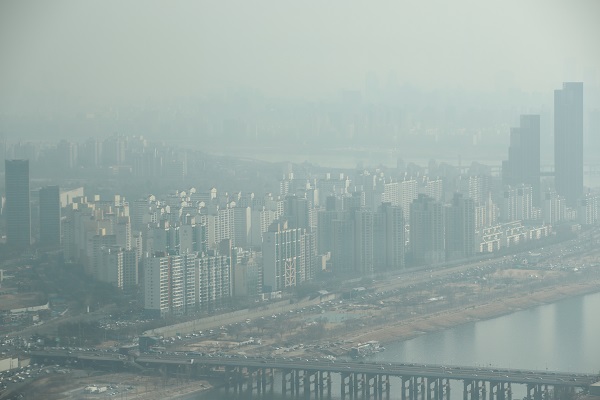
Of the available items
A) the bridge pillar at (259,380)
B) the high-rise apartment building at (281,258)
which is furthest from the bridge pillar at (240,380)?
the high-rise apartment building at (281,258)

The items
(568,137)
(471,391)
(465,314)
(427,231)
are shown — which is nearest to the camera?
(471,391)

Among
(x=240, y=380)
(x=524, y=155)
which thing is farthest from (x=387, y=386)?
(x=524, y=155)

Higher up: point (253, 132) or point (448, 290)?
point (253, 132)

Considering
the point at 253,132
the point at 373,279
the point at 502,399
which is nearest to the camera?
the point at 502,399

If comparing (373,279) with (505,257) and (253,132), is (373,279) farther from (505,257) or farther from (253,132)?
(253,132)

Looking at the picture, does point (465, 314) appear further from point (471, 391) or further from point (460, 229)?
point (460, 229)

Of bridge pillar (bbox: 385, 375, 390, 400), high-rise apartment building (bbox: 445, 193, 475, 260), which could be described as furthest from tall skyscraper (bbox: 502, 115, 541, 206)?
bridge pillar (bbox: 385, 375, 390, 400)

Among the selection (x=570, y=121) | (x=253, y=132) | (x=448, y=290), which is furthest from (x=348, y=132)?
(x=448, y=290)
